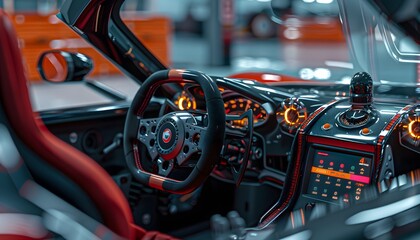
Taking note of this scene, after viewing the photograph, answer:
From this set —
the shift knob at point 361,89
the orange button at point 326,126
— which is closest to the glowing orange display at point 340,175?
the orange button at point 326,126

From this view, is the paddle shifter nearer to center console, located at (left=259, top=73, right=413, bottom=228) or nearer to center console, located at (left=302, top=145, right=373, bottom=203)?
center console, located at (left=259, top=73, right=413, bottom=228)

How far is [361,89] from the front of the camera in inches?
103

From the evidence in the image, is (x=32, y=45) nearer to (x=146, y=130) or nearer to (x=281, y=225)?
(x=146, y=130)

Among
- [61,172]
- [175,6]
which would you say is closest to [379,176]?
[61,172]

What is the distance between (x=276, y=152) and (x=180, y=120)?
59 cm

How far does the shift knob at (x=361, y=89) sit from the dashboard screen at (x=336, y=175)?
0.73ft

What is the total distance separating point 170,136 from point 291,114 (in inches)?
23.5

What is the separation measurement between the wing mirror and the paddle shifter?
1.33m

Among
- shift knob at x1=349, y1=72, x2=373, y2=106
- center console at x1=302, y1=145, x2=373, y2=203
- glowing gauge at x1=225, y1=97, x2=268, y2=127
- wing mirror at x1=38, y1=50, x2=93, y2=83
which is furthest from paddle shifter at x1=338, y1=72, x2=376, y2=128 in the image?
wing mirror at x1=38, y1=50, x2=93, y2=83

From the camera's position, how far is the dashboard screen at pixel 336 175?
2.56m

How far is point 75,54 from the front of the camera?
3281 millimetres

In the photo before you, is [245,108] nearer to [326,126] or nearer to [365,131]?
[326,126]

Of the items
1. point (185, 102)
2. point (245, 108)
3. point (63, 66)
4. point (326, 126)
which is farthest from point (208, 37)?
point (326, 126)

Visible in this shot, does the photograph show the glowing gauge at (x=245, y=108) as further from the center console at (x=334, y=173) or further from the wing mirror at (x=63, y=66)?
Result: the wing mirror at (x=63, y=66)
